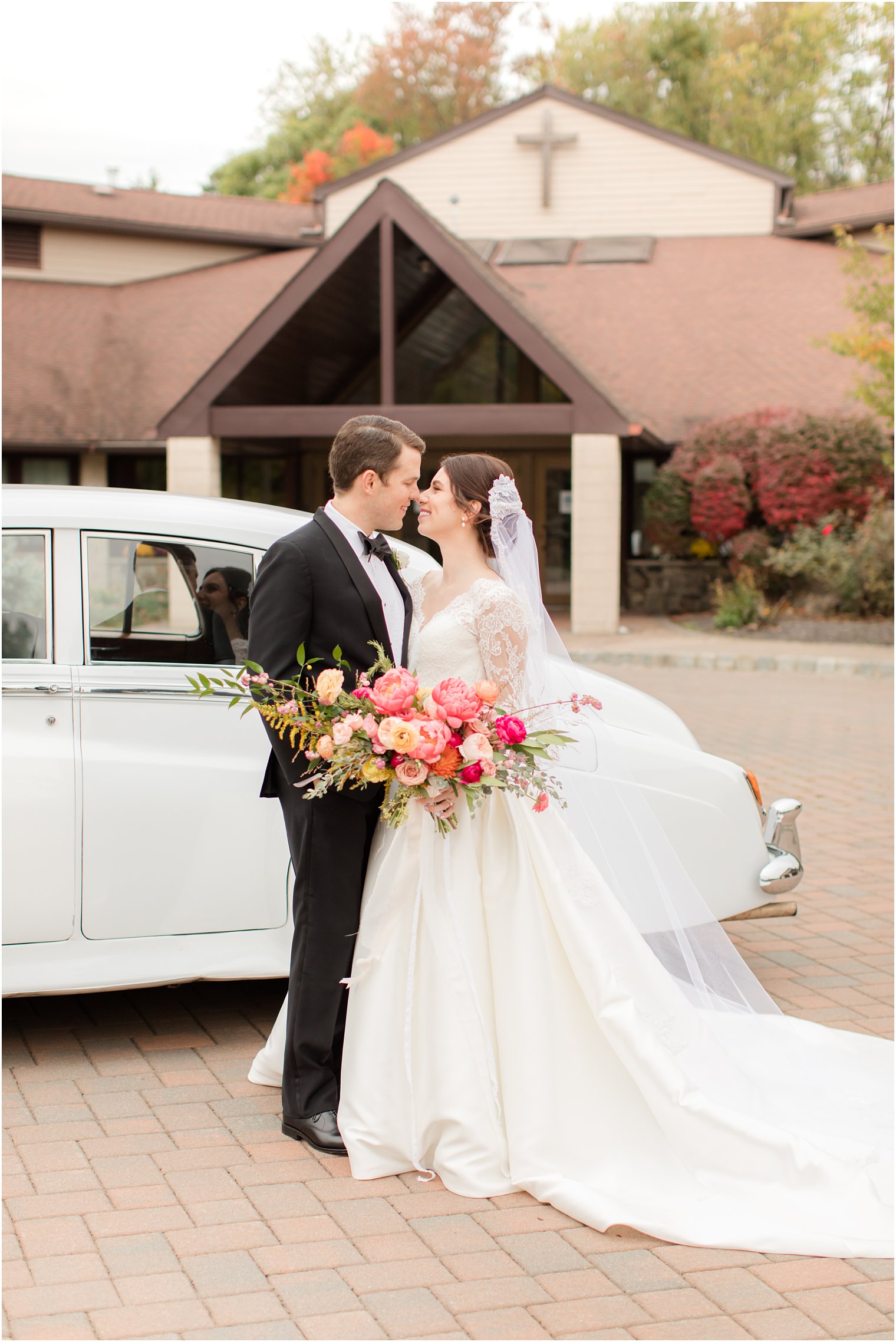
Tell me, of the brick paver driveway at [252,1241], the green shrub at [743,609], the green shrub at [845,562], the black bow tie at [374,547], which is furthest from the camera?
the green shrub at [743,609]

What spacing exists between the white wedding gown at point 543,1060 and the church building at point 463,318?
1562 cm

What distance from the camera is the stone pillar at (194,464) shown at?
65.4 feet

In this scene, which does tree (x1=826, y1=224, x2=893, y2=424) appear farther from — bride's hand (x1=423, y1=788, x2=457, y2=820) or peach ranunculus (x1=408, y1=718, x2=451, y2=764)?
peach ranunculus (x1=408, y1=718, x2=451, y2=764)

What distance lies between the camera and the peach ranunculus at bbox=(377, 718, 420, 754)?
3.35 m

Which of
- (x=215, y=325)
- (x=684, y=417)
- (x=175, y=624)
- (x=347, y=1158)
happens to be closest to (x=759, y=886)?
(x=347, y=1158)

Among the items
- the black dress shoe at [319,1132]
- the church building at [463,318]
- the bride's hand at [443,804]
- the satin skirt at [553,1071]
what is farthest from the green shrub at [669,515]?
the black dress shoe at [319,1132]

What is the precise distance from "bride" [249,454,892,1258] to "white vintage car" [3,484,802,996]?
452 mm

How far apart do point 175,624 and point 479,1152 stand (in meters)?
2.08

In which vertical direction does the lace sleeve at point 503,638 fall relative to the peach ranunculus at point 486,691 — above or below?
above

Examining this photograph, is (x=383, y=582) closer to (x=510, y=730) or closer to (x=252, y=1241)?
(x=510, y=730)

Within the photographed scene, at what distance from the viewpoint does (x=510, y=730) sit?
353 centimetres

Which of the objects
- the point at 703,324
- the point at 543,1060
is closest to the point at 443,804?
the point at 543,1060

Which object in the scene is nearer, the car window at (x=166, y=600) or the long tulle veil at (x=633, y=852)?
the long tulle veil at (x=633, y=852)

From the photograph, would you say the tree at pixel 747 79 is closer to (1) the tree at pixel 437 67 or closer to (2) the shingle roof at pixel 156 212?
(1) the tree at pixel 437 67
